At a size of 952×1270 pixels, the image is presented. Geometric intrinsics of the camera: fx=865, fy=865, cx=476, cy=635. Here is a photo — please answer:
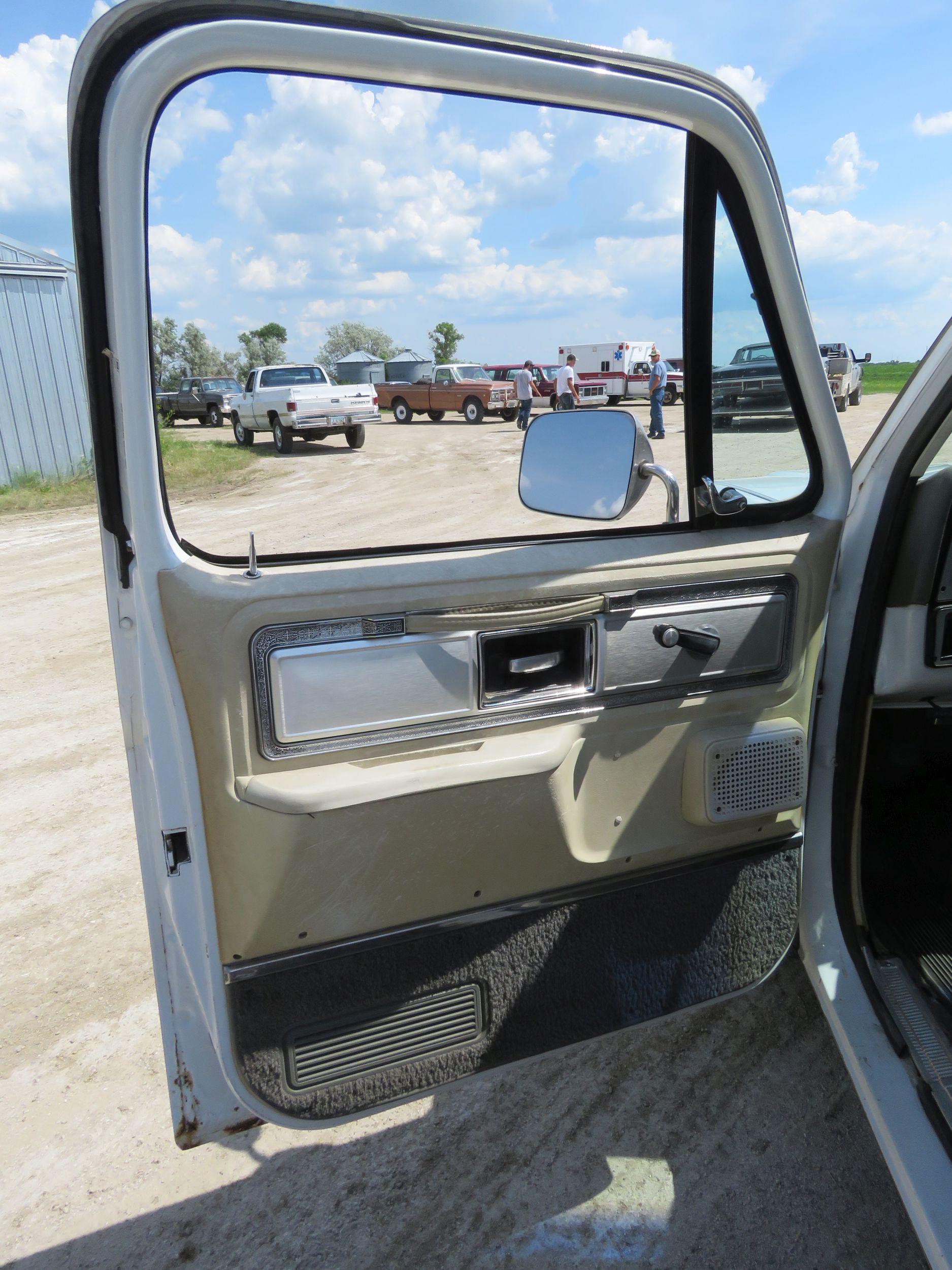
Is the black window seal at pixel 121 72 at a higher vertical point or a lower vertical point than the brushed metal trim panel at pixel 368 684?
higher

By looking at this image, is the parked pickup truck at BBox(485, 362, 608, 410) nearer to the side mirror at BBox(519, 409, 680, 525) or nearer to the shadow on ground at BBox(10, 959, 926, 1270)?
the side mirror at BBox(519, 409, 680, 525)

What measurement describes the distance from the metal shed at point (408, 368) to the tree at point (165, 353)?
581mm

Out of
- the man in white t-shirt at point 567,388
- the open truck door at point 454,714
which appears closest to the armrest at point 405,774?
the open truck door at point 454,714

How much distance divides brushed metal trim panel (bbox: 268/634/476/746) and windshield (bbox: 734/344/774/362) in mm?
823

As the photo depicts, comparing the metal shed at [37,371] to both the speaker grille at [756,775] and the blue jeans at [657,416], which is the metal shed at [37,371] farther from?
the speaker grille at [756,775]

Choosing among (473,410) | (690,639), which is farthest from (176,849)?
(473,410)

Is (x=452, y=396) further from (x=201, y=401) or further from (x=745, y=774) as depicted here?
(x=745, y=774)

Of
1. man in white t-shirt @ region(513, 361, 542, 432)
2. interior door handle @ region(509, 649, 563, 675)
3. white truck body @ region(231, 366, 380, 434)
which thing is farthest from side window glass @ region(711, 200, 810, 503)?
white truck body @ region(231, 366, 380, 434)

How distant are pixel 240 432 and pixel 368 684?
0.94 m

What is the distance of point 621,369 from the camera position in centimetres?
221

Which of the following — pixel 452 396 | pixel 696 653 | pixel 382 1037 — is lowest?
pixel 382 1037

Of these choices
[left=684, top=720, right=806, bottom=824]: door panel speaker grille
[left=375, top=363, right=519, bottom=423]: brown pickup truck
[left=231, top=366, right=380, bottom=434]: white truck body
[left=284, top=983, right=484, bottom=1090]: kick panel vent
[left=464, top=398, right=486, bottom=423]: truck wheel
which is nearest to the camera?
[left=284, top=983, right=484, bottom=1090]: kick panel vent

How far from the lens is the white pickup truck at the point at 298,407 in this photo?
213 cm

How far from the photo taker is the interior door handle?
1.63 metres
